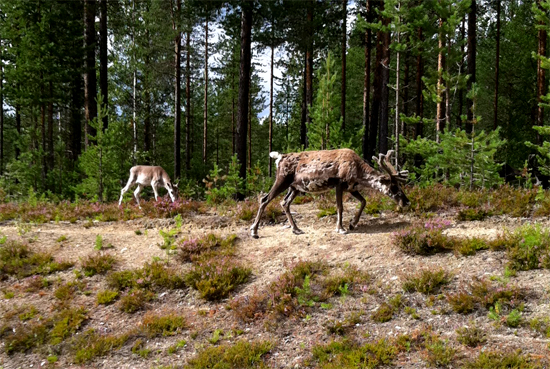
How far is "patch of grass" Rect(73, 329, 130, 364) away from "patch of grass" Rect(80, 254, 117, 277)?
6.21ft

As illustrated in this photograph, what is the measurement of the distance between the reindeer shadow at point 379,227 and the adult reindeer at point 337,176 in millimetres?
246

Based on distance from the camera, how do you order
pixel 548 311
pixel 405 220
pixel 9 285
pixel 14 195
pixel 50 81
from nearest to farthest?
pixel 548 311 → pixel 9 285 → pixel 405 220 → pixel 14 195 → pixel 50 81

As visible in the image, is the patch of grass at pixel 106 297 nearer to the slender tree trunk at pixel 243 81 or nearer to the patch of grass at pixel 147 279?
the patch of grass at pixel 147 279

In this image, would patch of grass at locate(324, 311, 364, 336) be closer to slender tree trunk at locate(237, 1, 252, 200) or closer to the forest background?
the forest background

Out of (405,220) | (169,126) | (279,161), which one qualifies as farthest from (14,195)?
(169,126)

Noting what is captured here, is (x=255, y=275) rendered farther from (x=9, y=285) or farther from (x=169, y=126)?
(x=169, y=126)

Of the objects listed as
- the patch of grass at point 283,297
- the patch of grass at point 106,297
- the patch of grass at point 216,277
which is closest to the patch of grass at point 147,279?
the patch of grass at point 106,297

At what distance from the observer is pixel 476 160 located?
980 cm

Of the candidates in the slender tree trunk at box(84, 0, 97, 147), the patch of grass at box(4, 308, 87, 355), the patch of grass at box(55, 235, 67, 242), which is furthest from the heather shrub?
the slender tree trunk at box(84, 0, 97, 147)

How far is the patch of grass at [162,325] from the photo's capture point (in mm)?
5809

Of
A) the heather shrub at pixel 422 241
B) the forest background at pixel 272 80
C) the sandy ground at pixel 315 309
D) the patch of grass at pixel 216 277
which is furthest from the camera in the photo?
the forest background at pixel 272 80

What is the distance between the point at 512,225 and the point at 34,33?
2094 cm

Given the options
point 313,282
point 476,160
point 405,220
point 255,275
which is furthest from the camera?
point 476,160

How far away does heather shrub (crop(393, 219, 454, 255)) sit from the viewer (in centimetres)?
671
